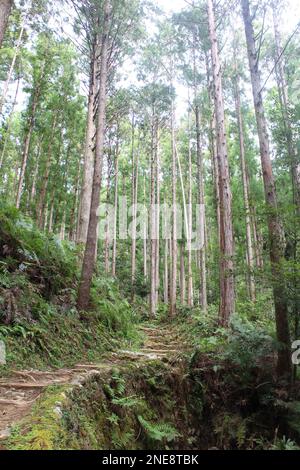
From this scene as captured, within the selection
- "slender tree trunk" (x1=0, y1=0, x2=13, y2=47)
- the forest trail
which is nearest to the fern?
the forest trail

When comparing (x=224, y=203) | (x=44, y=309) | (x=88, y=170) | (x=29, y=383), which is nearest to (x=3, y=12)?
(x=44, y=309)

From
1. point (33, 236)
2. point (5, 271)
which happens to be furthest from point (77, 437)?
point (33, 236)

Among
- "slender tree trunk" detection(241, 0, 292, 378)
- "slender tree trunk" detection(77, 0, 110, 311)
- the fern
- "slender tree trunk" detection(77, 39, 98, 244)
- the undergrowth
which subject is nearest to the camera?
the fern

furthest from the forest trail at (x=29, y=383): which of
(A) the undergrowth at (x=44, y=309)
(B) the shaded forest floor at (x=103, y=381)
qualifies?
(A) the undergrowth at (x=44, y=309)


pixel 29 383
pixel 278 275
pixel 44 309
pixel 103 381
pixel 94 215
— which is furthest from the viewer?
pixel 94 215

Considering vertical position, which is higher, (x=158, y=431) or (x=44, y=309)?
(x=44, y=309)

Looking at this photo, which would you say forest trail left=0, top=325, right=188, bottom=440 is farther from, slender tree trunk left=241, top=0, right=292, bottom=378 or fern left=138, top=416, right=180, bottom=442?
slender tree trunk left=241, top=0, right=292, bottom=378

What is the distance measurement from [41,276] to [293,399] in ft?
16.7

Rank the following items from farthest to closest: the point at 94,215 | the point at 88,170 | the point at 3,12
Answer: the point at 88,170 → the point at 94,215 → the point at 3,12

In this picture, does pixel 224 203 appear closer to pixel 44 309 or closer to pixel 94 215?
pixel 94 215

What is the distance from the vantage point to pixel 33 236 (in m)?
7.71

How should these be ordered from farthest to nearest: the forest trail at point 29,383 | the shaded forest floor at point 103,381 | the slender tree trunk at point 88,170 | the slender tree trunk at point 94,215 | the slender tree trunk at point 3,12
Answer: the slender tree trunk at point 88,170
the slender tree trunk at point 94,215
the slender tree trunk at point 3,12
the shaded forest floor at point 103,381
the forest trail at point 29,383

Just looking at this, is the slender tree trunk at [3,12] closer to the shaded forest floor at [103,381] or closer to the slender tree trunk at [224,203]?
the shaded forest floor at [103,381]
